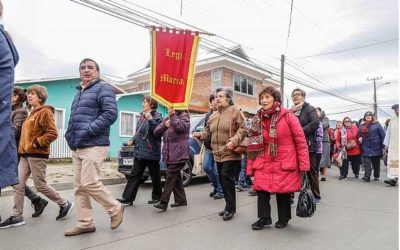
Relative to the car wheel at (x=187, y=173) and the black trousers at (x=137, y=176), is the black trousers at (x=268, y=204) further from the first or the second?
the car wheel at (x=187, y=173)

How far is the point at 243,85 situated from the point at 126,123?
10641 millimetres

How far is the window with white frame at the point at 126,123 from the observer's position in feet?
66.7

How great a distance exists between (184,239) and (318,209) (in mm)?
2746

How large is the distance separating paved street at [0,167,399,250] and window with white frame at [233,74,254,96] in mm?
20790

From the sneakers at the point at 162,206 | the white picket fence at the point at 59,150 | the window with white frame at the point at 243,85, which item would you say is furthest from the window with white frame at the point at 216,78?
the sneakers at the point at 162,206

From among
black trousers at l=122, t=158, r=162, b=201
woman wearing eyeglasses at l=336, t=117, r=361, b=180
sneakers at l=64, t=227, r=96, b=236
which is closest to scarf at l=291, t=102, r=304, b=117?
black trousers at l=122, t=158, r=162, b=201

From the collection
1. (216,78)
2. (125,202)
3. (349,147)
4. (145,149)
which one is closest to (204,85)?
(216,78)

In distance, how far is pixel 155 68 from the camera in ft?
18.1

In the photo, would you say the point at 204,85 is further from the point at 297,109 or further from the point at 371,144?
the point at 297,109

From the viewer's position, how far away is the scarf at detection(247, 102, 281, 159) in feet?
15.4

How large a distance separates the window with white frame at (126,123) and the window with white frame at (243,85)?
29.0 feet

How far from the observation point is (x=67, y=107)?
715 inches

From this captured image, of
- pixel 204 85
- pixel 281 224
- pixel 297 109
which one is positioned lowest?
pixel 281 224

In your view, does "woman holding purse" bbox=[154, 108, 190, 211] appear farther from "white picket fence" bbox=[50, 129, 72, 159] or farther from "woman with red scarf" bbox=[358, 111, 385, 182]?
"white picket fence" bbox=[50, 129, 72, 159]
